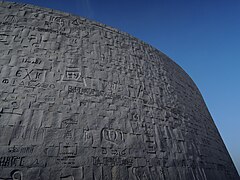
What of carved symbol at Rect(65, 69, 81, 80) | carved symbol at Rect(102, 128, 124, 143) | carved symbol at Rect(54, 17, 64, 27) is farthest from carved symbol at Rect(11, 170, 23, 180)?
carved symbol at Rect(54, 17, 64, 27)

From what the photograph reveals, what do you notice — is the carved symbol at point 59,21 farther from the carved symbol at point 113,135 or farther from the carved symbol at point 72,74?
the carved symbol at point 113,135

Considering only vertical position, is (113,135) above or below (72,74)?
below

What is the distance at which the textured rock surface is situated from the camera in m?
2.72

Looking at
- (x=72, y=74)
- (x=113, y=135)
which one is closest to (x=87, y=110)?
(x=113, y=135)

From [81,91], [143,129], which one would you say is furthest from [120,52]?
[143,129]

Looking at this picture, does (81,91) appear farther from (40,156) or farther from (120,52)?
(120,52)

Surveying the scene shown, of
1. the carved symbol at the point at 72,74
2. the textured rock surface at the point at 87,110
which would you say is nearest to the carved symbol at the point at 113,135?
the textured rock surface at the point at 87,110

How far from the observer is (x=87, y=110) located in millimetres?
3416

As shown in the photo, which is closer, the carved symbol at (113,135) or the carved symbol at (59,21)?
the carved symbol at (113,135)

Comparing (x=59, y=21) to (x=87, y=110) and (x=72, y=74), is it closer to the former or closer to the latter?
(x=72, y=74)

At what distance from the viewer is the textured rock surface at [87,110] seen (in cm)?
272

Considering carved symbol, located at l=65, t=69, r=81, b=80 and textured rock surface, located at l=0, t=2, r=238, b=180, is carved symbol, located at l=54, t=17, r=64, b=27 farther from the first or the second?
carved symbol, located at l=65, t=69, r=81, b=80

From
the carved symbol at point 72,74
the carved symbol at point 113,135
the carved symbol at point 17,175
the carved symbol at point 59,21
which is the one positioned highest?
the carved symbol at point 59,21

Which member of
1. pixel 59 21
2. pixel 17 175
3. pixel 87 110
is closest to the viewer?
pixel 17 175
